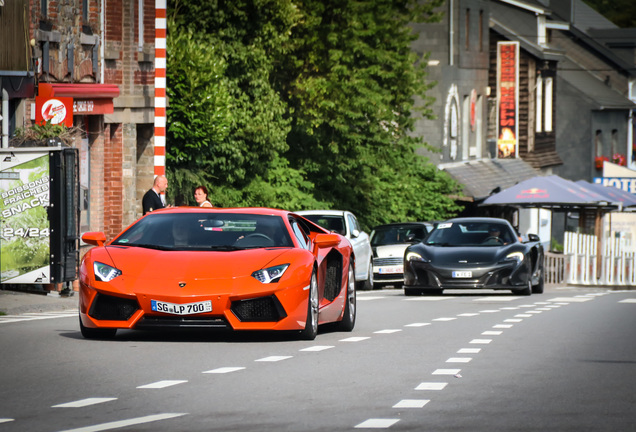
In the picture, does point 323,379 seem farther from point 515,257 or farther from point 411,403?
point 515,257

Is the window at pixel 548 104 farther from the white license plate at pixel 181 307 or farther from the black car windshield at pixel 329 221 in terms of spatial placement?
the white license plate at pixel 181 307

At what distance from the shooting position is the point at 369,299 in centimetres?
2511

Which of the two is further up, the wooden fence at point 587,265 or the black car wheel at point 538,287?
the black car wheel at point 538,287

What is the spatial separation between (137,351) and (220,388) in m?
2.69

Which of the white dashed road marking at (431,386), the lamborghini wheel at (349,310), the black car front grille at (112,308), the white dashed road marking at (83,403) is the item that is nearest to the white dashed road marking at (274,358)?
the black car front grille at (112,308)

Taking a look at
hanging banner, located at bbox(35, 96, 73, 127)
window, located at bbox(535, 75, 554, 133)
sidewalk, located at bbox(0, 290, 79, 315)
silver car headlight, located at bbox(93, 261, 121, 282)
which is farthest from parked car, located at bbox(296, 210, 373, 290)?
window, located at bbox(535, 75, 554, 133)

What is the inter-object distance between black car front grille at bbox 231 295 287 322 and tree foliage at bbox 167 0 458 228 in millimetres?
19494

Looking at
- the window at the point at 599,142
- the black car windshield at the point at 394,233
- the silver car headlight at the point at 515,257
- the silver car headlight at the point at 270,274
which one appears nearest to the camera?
the silver car headlight at the point at 270,274

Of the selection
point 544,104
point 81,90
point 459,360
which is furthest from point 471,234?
point 544,104

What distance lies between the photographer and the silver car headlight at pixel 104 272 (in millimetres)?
13328

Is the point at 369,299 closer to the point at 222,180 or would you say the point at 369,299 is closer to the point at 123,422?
the point at 222,180

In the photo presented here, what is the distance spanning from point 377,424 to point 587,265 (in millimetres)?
37073

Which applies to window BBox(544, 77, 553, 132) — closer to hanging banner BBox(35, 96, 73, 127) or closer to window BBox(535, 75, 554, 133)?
window BBox(535, 75, 554, 133)

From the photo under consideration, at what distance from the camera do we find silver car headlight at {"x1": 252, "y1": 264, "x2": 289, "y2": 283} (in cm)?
1332
